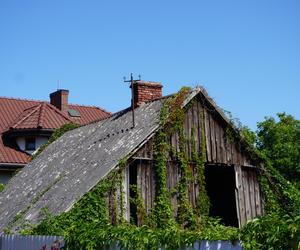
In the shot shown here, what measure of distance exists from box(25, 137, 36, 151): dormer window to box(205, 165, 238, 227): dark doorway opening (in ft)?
53.7

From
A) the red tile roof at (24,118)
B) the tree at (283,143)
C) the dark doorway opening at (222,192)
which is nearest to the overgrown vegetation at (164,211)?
the dark doorway opening at (222,192)

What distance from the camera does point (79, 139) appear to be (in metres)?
21.7

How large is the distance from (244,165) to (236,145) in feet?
2.37

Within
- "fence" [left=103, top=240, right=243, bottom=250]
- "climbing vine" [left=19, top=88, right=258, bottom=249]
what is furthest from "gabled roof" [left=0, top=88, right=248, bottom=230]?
"fence" [left=103, top=240, right=243, bottom=250]

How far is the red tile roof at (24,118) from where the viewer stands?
104 feet

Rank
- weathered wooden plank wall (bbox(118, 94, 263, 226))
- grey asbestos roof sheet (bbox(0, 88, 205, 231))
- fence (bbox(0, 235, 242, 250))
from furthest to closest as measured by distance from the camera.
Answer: weathered wooden plank wall (bbox(118, 94, 263, 226)) < grey asbestos roof sheet (bbox(0, 88, 205, 231)) < fence (bbox(0, 235, 242, 250))

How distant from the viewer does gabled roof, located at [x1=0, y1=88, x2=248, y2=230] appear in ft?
49.1

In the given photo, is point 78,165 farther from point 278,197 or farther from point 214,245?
point 214,245

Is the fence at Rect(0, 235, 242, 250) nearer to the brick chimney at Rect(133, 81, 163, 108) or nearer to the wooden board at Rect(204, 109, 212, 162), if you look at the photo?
the wooden board at Rect(204, 109, 212, 162)

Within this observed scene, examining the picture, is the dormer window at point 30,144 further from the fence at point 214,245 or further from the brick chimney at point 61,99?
the fence at point 214,245

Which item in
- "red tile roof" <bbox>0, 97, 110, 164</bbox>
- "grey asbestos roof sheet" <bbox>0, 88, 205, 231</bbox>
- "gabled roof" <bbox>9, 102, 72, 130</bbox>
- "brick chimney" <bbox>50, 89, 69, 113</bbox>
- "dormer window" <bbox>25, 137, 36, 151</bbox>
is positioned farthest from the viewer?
"brick chimney" <bbox>50, 89, 69, 113</bbox>

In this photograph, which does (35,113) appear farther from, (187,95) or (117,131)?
(187,95)

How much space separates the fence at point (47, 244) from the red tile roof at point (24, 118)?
1720 cm

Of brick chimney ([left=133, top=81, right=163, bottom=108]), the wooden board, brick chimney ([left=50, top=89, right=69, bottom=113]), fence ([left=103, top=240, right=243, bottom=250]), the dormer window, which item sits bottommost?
fence ([left=103, top=240, right=243, bottom=250])
